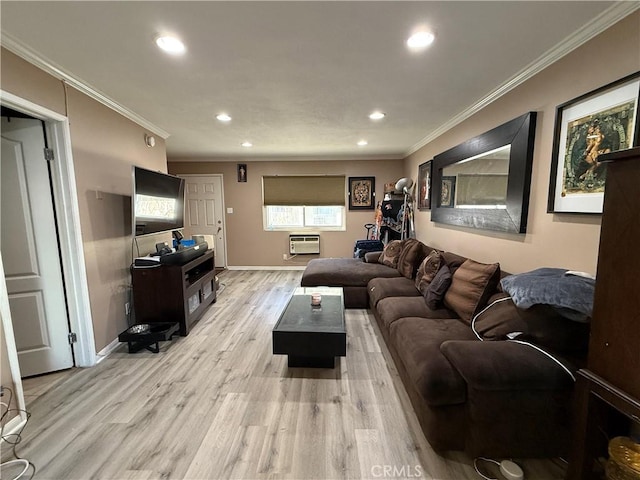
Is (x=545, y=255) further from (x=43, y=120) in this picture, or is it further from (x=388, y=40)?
(x=43, y=120)

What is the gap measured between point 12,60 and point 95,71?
43 centimetres

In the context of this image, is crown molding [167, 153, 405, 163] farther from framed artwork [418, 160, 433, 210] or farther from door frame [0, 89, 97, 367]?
door frame [0, 89, 97, 367]

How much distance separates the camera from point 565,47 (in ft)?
5.53

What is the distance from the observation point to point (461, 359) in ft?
4.66

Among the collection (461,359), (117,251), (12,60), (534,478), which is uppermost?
(12,60)

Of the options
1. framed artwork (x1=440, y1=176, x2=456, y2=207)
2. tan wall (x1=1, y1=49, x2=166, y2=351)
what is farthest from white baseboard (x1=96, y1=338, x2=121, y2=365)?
framed artwork (x1=440, y1=176, x2=456, y2=207)

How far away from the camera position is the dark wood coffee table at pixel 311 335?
2.08 m

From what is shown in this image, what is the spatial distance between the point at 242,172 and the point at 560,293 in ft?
17.5

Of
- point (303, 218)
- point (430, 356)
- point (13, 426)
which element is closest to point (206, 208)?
point (303, 218)

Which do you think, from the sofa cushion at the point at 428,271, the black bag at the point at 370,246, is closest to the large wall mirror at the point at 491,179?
the sofa cushion at the point at 428,271

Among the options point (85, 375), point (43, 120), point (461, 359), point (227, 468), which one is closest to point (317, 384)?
point (227, 468)

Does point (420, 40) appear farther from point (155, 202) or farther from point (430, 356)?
point (155, 202)

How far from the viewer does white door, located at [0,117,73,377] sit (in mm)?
1999

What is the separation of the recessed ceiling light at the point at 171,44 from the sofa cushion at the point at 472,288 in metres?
2.60
